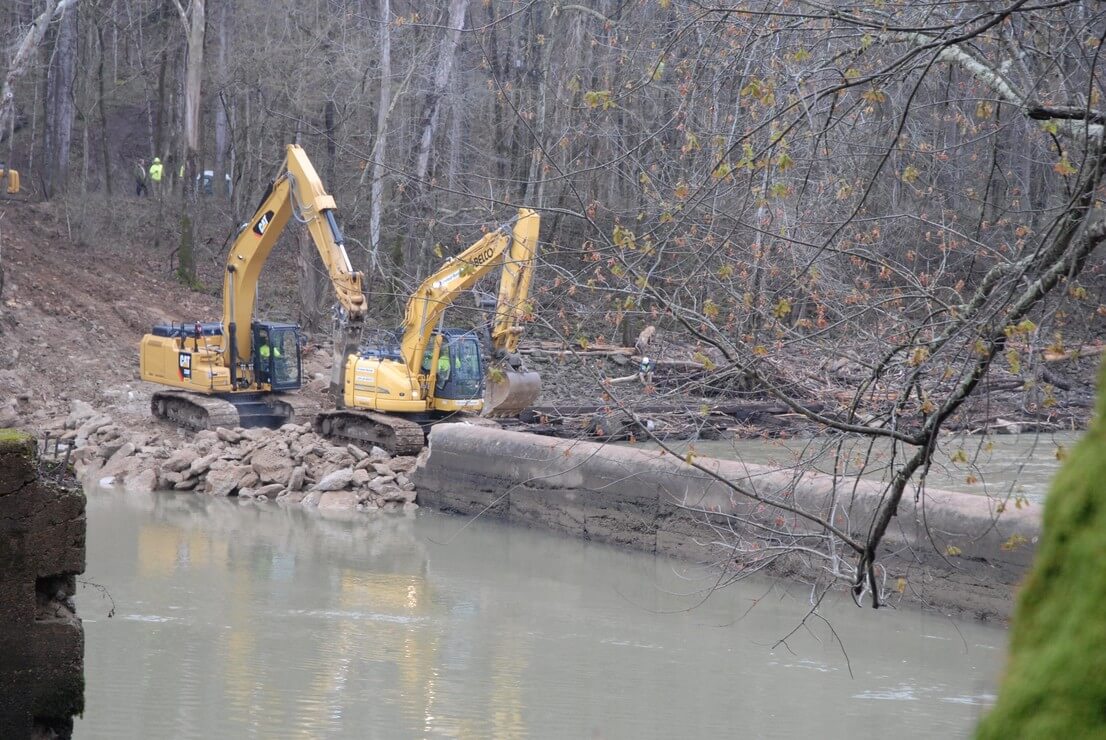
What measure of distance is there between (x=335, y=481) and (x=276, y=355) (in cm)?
456

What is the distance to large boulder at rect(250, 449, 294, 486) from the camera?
18422 mm

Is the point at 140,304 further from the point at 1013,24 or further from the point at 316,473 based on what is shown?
the point at 1013,24

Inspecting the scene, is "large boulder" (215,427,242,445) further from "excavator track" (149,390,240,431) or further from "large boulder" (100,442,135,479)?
"large boulder" (100,442,135,479)

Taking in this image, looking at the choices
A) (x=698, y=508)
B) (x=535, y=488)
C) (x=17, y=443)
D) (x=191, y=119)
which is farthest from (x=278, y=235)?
(x=17, y=443)

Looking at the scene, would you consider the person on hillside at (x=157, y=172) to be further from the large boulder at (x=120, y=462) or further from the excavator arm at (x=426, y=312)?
the excavator arm at (x=426, y=312)

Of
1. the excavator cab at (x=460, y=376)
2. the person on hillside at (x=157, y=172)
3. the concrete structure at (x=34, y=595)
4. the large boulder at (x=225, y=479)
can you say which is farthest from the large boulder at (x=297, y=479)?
the person on hillside at (x=157, y=172)

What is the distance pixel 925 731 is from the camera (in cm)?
877

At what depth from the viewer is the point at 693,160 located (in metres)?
9.18

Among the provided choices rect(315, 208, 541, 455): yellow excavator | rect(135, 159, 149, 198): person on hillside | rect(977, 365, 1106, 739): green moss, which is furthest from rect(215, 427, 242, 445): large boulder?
rect(135, 159, 149, 198): person on hillside

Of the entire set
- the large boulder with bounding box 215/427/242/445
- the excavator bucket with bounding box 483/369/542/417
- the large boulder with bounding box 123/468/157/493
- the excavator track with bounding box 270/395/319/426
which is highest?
the excavator bucket with bounding box 483/369/542/417

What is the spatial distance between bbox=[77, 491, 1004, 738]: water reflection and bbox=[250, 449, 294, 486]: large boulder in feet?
10.1

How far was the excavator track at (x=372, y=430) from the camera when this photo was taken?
62.6 ft

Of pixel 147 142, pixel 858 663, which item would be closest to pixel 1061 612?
pixel 858 663

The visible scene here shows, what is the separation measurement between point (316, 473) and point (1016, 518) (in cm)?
1093
